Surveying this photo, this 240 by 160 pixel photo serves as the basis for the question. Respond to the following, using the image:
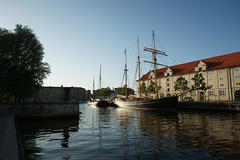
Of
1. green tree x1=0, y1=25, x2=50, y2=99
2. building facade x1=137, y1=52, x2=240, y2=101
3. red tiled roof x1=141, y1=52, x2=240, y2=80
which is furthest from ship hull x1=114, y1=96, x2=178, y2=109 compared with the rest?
green tree x1=0, y1=25, x2=50, y2=99

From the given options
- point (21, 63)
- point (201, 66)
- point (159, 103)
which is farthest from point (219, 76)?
point (21, 63)

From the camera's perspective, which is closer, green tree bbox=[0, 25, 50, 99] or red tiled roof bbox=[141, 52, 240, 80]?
green tree bbox=[0, 25, 50, 99]

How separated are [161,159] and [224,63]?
60.2 m

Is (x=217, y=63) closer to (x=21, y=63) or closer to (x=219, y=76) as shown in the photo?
(x=219, y=76)

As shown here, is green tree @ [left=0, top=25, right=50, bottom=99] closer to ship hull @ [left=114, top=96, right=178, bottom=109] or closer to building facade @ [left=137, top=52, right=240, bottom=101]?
ship hull @ [left=114, top=96, right=178, bottom=109]

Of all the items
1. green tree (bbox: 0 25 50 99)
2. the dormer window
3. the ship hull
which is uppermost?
the dormer window

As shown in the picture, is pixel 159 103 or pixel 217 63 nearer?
pixel 159 103

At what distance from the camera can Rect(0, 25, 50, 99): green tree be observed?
22641mm

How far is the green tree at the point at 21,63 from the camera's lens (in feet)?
74.3

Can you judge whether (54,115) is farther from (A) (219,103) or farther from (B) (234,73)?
(B) (234,73)

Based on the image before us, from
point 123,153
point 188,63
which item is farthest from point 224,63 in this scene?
point 123,153

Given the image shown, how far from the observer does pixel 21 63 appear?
78.9 ft

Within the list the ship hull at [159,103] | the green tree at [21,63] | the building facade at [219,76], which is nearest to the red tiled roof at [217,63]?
the building facade at [219,76]

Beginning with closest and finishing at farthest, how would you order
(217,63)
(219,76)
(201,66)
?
(219,76) < (217,63) < (201,66)
